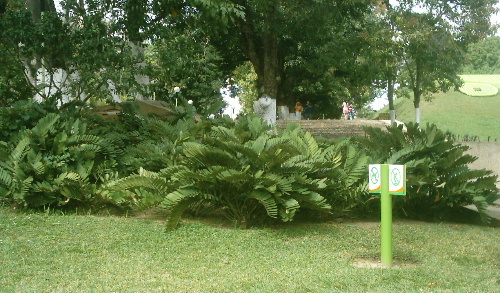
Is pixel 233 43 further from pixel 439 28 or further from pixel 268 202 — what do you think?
pixel 268 202

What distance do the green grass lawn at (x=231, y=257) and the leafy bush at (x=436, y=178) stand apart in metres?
0.41

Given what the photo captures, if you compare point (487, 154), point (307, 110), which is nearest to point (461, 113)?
point (307, 110)

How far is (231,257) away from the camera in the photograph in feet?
21.4

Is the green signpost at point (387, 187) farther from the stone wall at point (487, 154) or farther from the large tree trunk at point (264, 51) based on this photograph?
the large tree trunk at point (264, 51)

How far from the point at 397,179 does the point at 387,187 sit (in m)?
0.13

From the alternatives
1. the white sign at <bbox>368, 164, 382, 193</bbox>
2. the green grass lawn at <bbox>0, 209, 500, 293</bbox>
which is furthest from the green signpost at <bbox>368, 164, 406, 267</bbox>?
the green grass lawn at <bbox>0, 209, 500, 293</bbox>

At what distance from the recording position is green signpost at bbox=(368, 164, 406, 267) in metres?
5.91

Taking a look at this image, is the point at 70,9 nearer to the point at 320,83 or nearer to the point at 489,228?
the point at 489,228

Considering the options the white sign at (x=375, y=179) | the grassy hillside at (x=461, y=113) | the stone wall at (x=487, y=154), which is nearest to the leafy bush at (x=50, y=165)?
the white sign at (x=375, y=179)

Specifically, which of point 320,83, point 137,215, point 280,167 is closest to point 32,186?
point 137,215

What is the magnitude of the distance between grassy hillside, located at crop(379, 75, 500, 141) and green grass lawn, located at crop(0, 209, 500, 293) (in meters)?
28.5

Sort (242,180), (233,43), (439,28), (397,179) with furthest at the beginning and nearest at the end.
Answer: (233,43) → (439,28) → (242,180) → (397,179)

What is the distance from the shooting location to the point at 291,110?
32.9m

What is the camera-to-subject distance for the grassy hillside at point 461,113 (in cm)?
3712
